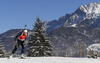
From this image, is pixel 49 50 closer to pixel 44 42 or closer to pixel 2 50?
pixel 44 42

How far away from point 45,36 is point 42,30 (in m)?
1.31

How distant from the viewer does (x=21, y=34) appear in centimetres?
1289

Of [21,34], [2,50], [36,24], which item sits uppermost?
[36,24]

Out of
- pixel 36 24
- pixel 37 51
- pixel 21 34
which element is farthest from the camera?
pixel 36 24

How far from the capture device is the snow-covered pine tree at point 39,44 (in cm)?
3531

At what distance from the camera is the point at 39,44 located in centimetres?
3600

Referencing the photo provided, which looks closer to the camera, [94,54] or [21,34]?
[21,34]

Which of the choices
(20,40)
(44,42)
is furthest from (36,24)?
(20,40)

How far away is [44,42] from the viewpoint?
120ft

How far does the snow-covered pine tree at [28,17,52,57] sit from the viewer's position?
35312 millimetres

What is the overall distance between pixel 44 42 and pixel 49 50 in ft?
5.97

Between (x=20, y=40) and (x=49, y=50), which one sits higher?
(x=20, y=40)

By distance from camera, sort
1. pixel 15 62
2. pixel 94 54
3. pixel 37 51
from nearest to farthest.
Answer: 1. pixel 15 62
2. pixel 94 54
3. pixel 37 51

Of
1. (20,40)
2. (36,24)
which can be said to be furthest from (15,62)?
(36,24)
